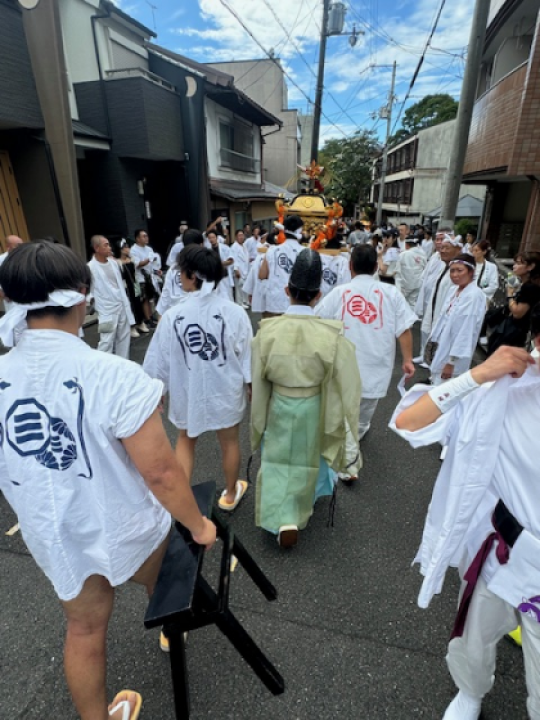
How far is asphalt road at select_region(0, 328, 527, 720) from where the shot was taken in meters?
1.73

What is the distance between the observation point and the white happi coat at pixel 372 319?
316cm

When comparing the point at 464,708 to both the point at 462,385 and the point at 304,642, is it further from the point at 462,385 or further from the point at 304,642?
the point at 462,385

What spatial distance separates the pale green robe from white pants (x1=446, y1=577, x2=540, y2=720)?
115 cm

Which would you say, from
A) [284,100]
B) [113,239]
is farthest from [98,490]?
[284,100]

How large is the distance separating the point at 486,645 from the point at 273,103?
28934 millimetres

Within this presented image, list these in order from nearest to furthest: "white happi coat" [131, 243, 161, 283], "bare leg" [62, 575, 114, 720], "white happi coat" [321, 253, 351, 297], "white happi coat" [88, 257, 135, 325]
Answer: "bare leg" [62, 575, 114, 720]
"white happi coat" [88, 257, 135, 325]
"white happi coat" [321, 253, 351, 297]
"white happi coat" [131, 243, 161, 283]

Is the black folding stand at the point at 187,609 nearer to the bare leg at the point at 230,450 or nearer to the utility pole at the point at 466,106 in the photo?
the bare leg at the point at 230,450

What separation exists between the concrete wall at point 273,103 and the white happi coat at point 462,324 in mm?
→ 20326

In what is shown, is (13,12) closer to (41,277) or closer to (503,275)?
(41,277)

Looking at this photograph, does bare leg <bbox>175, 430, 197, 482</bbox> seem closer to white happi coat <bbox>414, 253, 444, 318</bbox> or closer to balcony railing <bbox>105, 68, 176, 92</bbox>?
white happi coat <bbox>414, 253, 444, 318</bbox>

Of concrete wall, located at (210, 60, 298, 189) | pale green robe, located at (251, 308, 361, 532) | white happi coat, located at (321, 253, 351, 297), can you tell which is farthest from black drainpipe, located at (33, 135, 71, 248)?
concrete wall, located at (210, 60, 298, 189)

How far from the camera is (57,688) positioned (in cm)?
180

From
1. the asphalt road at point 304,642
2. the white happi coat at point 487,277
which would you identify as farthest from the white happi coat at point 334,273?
the asphalt road at point 304,642

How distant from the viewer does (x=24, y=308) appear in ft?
3.75
